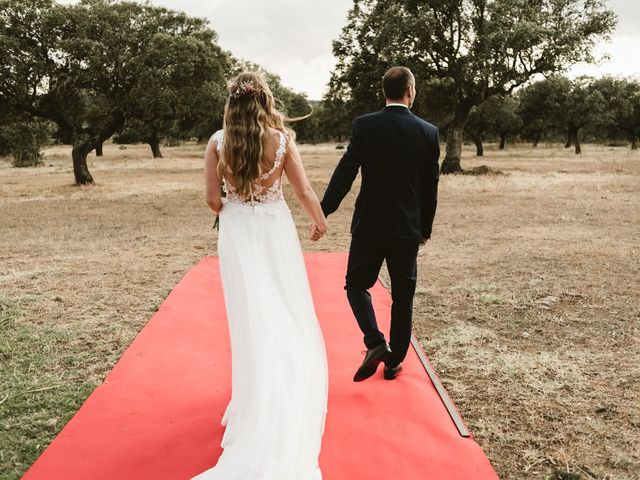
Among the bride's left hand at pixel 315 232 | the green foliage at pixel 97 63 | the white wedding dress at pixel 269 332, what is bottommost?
the white wedding dress at pixel 269 332

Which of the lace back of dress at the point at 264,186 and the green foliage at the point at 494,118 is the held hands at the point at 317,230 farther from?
the green foliage at the point at 494,118

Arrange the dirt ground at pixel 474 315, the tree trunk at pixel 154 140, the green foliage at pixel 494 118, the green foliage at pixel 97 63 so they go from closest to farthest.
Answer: the dirt ground at pixel 474 315, the green foliage at pixel 97 63, the tree trunk at pixel 154 140, the green foliage at pixel 494 118

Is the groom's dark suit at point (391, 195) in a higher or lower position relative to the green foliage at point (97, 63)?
lower

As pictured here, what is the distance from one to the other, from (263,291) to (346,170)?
102cm

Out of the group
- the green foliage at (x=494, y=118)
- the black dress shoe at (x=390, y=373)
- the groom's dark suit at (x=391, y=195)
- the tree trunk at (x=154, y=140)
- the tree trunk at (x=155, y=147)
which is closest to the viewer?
the groom's dark suit at (x=391, y=195)

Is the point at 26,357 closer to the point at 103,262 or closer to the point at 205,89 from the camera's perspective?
the point at 103,262

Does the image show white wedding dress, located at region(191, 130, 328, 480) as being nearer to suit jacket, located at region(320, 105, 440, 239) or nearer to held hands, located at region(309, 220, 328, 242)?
held hands, located at region(309, 220, 328, 242)

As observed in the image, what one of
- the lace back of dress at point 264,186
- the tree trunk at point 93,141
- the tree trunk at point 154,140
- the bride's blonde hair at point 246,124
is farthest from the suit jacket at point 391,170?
the tree trunk at point 154,140

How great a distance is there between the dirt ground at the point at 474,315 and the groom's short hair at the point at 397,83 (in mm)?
2070

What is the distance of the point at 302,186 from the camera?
3045 mm

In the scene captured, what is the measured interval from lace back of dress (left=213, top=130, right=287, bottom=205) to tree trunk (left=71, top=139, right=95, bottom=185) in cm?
1570

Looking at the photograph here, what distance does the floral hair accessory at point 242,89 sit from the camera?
2.73m

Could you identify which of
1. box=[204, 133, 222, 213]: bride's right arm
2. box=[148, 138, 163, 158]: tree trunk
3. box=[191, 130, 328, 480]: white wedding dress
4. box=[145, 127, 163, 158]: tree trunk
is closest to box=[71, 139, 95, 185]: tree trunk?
box=[204, 133, 222, 213]: bride's right arm

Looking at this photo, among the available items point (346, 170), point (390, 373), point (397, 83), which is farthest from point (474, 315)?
point (397, 83)
